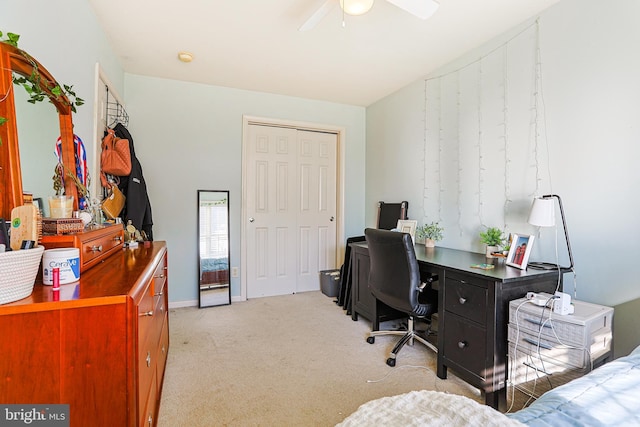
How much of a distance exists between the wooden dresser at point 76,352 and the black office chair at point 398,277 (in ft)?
5.24

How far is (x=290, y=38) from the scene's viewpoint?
244cm

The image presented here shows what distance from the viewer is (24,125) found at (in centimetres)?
114

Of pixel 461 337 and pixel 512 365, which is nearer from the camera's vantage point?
pixel 512 365

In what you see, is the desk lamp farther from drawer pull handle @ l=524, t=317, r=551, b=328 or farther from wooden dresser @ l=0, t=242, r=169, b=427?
wooden dresser @ l=0, t=242, r=169, b=427

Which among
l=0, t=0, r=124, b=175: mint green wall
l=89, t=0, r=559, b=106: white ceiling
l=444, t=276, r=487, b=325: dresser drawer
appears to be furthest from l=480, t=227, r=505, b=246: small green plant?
l=0, t=0, r=124, b=175: mint green wall

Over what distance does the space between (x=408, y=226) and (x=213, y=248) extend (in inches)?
85.3

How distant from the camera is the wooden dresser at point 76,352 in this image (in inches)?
29.1

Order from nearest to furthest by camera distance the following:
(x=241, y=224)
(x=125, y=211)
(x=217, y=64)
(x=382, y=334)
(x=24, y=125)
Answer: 1. (x=24, y=125)
2. (x=382, y=334)
3. (x=125, y=211)
4. (x=217, y=64)
5. (x=241, y=224)

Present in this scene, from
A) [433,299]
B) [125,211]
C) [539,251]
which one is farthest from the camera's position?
[125,211]

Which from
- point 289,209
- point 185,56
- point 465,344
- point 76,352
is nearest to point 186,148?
point 185,56

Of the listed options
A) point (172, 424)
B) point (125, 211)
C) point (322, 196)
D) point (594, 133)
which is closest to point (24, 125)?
point (172, 424)

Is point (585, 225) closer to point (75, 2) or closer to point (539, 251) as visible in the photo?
point (539, 251)

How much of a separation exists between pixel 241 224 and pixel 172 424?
2.22 meters

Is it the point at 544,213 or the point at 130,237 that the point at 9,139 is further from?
the point at 544,213
